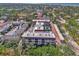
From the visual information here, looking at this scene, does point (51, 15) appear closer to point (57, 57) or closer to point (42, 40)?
point (42, 40)

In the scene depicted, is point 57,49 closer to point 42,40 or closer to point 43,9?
point 42,40

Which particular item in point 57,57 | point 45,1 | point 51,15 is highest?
point 45,1

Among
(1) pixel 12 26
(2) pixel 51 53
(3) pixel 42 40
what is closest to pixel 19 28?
(1) pixel 12 26

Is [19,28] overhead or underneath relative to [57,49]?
overhead

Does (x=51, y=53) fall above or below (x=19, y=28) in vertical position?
below

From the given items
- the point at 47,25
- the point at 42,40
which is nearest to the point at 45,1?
the point at 47,25

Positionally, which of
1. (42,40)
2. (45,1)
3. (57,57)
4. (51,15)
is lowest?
(57,57)

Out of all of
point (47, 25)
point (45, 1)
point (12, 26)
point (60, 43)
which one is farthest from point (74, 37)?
point (12, 26)

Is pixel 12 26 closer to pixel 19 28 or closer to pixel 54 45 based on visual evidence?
pixel 19 28
